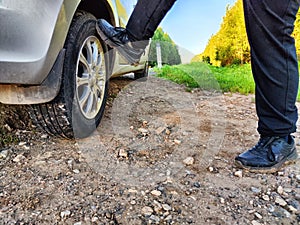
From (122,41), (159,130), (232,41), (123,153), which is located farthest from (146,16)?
(232,41)

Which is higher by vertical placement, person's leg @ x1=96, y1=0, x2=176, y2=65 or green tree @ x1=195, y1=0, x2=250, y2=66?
person's leg @ x1=96, y1=0, x2=176, y2=65

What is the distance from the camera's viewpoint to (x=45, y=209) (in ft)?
3.91

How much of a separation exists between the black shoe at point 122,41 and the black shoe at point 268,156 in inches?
30.8

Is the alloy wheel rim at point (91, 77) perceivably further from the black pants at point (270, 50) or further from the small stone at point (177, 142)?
the small stone at point (177, 142)

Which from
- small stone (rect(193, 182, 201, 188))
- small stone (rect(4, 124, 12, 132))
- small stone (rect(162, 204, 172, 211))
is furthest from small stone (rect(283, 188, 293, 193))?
small stone (rect(4, 124, 12, 132))

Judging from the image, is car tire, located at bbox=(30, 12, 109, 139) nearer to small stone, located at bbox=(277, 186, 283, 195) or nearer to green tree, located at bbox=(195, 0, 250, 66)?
small stone, located at bbox=(277, 186, 283, 195)

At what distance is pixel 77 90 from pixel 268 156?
41.8 inches

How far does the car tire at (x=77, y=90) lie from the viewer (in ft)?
5.12

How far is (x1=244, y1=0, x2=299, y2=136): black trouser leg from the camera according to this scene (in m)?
1.33

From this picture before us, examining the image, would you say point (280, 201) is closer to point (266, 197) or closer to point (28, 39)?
point (266, 197)

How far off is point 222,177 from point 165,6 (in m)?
0.87

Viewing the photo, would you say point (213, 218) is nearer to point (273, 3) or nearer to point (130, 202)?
point (130, 202)

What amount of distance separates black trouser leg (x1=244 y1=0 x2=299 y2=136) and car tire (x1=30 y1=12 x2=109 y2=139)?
86 centimetres

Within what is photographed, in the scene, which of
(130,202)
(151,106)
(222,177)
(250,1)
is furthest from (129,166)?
(151,106)
